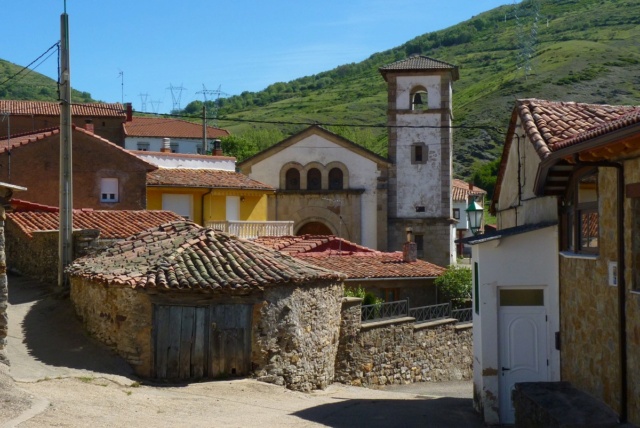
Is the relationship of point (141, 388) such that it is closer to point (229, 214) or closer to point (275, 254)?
point (275, 254)

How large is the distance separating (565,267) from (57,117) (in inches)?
1856

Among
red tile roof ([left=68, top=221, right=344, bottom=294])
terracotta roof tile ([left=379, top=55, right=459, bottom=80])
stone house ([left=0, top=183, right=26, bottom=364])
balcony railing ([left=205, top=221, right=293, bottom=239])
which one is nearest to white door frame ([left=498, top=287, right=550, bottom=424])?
red tile roof ([left=68, top=221, right=344, bottom=294])

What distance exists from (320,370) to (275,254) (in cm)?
275

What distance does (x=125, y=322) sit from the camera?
1845 centimetres

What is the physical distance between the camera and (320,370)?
68.2 feet

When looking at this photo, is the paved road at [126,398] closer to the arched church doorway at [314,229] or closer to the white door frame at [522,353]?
the white door frame at [522,353]

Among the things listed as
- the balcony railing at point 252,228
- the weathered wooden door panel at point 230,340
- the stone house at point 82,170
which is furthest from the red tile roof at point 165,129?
the weathered wooden door panel at point 230,340

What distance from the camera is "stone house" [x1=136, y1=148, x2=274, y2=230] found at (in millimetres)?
39156

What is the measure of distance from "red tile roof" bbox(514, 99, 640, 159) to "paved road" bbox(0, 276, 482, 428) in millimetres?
5022

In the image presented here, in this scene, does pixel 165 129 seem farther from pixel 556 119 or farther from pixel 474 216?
pixel 556 119

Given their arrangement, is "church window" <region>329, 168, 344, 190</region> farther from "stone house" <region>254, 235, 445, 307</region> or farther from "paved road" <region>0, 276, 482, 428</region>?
"paved road" <region>0, 276, 482, 428</region>

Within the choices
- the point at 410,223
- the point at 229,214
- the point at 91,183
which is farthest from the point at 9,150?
the point at 410,223

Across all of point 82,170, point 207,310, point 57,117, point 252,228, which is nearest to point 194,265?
point 207,310

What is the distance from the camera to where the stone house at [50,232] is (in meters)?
23.0
